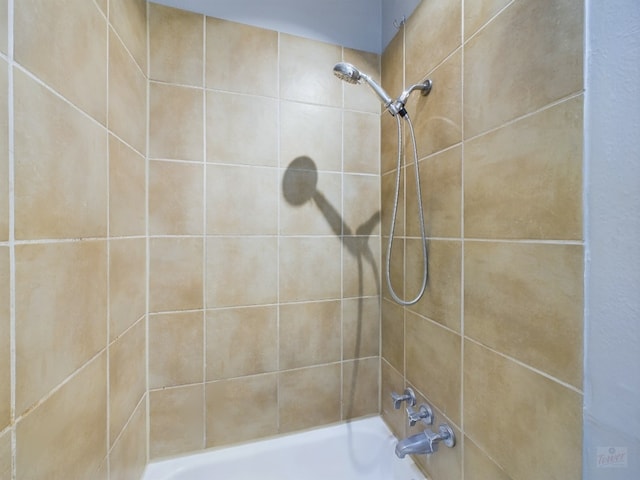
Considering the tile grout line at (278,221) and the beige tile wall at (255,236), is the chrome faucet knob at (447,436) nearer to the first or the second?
the beige tile wall at (255,236)

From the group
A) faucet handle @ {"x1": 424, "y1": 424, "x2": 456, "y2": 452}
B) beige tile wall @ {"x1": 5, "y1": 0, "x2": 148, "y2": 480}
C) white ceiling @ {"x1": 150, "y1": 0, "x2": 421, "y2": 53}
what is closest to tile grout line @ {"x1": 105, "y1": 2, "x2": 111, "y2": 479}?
beige tile wall @ {"x1": 5, "y1": 0, "x2": 148, "y2": 480}

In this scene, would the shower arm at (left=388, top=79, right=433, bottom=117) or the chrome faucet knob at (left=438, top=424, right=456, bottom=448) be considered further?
the shower arm at (left=388, top=79, right=433, bottom=117)

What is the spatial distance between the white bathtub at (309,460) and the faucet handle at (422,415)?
0.75 feet

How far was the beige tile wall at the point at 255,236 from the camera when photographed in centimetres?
104

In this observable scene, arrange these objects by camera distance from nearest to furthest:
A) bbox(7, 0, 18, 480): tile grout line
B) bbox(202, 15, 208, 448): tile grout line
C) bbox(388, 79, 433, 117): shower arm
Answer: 1. bbox(7, 0, 18, 480): tile grout line
2. bbox(388, 79, 433, 117): shower arm
3. bbox(202, 15, 208, 448): tile grout line

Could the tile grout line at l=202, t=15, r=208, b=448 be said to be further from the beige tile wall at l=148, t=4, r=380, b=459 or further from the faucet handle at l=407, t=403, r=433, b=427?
the faucet handle at l=407, t=403, r=433, b=427

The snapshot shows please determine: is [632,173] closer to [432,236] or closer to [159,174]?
[432,236]

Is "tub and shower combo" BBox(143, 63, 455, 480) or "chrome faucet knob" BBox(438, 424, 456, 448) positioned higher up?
"chrome faucet knob" BBox(438, 424, 456, 448)

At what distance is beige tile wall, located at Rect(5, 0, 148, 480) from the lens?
423mm

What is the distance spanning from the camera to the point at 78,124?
59 centimetres

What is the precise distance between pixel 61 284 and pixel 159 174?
595 millimetres

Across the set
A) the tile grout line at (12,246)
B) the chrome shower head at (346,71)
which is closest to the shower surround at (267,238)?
the tile grout line at (12,246)

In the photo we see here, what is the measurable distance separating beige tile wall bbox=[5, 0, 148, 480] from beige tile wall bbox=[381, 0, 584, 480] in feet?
3.18

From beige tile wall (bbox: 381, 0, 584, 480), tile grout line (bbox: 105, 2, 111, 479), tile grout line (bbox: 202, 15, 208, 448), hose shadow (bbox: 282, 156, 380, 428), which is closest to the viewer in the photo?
beige tile wall (bbox: 381, 0, 584, 480)
